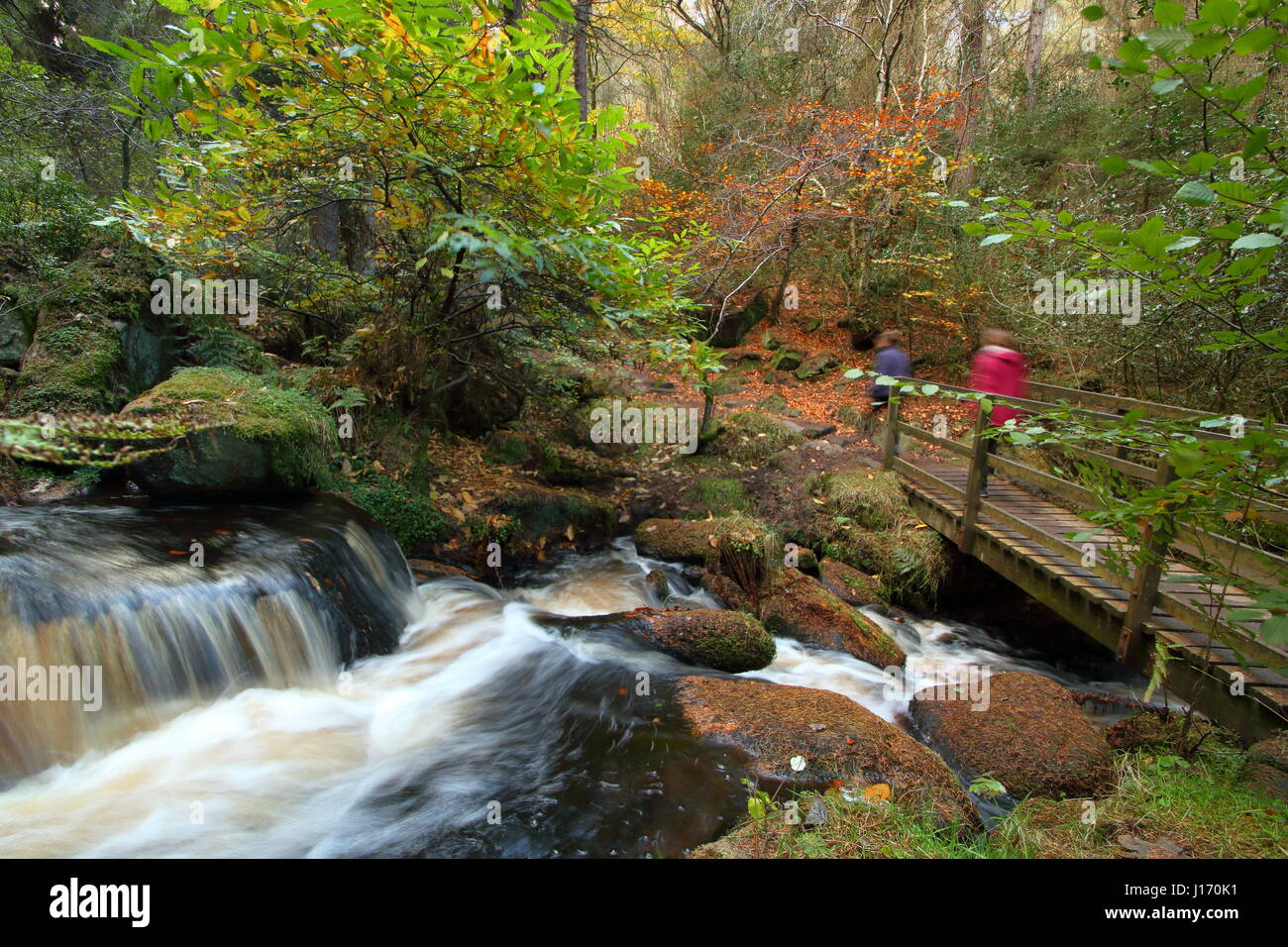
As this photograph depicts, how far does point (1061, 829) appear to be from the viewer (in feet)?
10.5

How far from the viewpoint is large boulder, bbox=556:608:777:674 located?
18.5 ft

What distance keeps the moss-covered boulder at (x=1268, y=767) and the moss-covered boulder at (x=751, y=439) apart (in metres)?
7.01

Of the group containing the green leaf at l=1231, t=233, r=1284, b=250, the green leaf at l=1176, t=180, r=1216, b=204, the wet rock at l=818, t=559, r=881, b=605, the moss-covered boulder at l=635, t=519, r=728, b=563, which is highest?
the green leaf at l=1176, t=180, r=1216, b=204

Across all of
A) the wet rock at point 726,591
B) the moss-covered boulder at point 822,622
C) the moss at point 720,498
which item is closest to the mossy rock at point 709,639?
the moss-covered boulder at point 822,622

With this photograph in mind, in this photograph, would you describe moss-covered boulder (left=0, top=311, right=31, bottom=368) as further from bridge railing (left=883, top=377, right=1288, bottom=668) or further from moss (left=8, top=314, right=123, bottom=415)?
bridge railing (left=883, top=377, right=1288, bottom=668)

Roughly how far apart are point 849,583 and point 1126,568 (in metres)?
4.93

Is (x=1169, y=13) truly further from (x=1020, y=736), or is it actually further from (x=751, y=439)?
(x=751, y=439)

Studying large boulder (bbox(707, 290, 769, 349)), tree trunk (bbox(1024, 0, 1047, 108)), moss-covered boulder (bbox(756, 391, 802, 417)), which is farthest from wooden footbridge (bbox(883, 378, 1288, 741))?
tree trunk (bbox(1024, 0, 1047, 108))

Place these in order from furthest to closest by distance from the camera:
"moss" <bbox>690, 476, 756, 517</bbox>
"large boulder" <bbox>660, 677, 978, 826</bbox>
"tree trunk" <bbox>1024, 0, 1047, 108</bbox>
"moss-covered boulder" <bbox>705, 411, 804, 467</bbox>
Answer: "tree trunk" <bbox>1024, 0, 1047, 108</bbox> → "moss-covered boulder" <bbox>705, 411, 804, 467</bbox> → "moss" <bbox>690, 476, 756, 517</bbox> → "large boulder" <bbox>660, 677, 978, 826</bbox>

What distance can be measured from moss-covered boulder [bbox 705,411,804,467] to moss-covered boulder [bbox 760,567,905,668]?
143 inches

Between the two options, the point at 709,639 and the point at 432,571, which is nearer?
the point at 709,639

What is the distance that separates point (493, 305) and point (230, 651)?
4.44 metres

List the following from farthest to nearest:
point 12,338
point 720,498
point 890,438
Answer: point 890,438 < point 720,498 < point 12,338

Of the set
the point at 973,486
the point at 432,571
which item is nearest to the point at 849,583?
the point at 973,486
